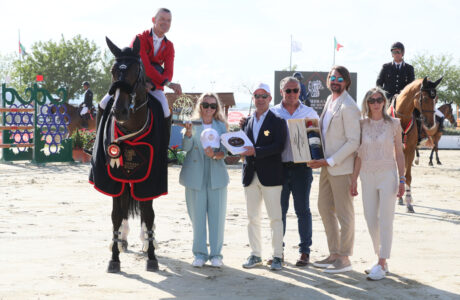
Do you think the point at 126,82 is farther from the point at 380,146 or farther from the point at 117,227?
the point at 380,146

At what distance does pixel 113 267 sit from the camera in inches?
222

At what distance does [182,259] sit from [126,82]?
2110 mm

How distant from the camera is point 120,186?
572 centimetres

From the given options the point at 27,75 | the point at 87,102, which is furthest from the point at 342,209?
the point at 27,75

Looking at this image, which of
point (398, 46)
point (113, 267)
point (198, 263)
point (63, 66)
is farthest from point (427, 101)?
point (63, 66)

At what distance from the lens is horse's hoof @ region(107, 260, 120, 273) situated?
5.62 m

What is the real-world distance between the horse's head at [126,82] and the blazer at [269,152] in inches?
49.4

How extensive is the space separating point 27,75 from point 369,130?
4998cm

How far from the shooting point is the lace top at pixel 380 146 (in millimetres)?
5504

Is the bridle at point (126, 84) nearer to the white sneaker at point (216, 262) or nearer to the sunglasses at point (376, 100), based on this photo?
the white sneaker at point (216, 262)

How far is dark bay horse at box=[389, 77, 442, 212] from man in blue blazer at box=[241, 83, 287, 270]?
15.6 ft

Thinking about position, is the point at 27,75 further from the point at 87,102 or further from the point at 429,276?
the point at 429,276

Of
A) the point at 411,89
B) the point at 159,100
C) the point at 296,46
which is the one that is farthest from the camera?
the point at 296,46

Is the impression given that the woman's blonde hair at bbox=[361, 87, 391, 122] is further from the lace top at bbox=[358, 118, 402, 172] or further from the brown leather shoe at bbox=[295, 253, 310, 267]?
the brown leather shoe at bbox=[295, 253, 310, 267]
